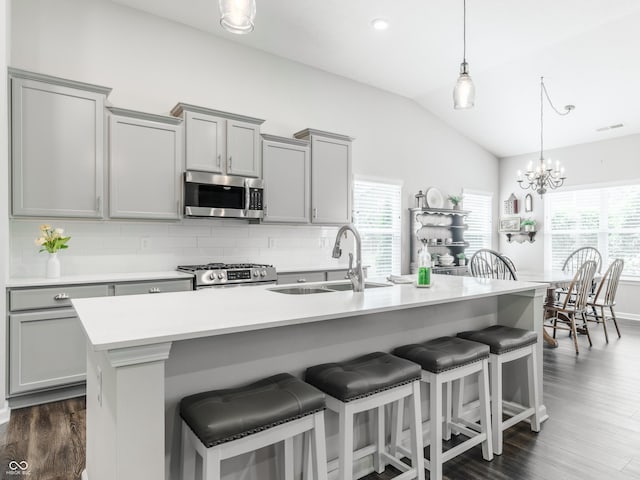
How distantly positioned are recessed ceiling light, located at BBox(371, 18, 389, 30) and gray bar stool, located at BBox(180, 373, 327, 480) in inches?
148

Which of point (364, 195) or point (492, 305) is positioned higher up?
point (364, 195)

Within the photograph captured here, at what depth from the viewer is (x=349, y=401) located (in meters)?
1.63

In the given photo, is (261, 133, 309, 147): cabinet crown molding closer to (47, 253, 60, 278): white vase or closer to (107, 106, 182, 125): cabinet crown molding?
(107, 106, 182, 125): cabinet crown molding

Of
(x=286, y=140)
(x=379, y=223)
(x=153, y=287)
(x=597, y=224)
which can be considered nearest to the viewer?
(x=153, y=287)

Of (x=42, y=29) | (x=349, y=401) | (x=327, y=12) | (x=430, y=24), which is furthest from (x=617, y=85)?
(x=42, y=29)

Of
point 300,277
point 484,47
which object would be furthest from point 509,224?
point 300,277

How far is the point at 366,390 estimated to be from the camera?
1672 millimetres

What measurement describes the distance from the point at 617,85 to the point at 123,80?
5668 millimetres

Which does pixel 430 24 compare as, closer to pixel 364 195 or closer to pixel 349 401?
pixel 364 195

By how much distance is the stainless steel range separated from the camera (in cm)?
352

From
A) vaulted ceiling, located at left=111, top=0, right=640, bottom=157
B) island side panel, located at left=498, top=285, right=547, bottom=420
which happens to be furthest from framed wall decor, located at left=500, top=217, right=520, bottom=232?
island side panel, located at left=498, top=285, right=547, bottom=420

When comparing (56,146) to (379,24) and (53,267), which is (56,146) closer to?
(53,267)

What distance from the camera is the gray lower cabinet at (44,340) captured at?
278 centimetres

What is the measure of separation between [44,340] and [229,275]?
1451 millimetres
